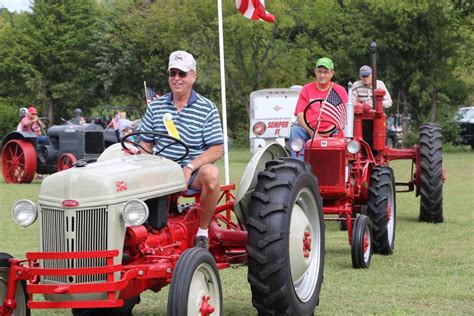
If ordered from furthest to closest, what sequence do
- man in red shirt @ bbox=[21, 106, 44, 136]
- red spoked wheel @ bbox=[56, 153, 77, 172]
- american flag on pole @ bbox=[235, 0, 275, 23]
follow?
man in red shirt @ bbox=[21, 106, 44, 136] → red spoked wheel @ bbox=[56, 153, 77, 172] → american flag on pole @ bbox=[235, 0, 275, 23]

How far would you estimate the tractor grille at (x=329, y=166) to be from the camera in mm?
9281

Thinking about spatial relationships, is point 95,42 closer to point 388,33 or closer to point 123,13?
point 123,13

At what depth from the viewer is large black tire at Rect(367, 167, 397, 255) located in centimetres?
930

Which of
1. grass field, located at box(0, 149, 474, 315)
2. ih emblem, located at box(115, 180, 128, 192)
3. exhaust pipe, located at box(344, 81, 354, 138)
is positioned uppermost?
exhaust pipe, located at box(344, 81, 354, 138)

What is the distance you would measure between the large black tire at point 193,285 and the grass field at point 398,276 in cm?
123

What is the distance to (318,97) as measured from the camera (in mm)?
9539

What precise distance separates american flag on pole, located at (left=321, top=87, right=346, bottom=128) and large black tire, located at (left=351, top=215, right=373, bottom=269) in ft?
3.85

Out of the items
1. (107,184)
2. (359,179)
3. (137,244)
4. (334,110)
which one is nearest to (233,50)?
(359,179)

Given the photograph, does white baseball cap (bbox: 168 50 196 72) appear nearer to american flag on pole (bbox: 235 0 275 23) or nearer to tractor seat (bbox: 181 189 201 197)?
tractor seat (bbox: 181 189 201 197)

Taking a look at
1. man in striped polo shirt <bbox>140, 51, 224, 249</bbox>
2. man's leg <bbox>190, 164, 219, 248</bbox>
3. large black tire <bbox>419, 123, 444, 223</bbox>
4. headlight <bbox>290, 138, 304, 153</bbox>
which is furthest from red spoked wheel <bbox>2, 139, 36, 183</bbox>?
man's leg <bbox>190, 164, 219, 248</bbox>

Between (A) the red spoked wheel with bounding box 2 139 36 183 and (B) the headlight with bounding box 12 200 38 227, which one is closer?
(B) the headlight with bounding box 12 200 38 227

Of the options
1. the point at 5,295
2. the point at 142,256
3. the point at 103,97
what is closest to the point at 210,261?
the point at 142,256

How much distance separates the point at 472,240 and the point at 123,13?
38366 millimetres

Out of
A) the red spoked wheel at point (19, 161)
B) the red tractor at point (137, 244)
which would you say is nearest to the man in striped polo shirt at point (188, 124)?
the red tractor at point (137, 244)
